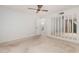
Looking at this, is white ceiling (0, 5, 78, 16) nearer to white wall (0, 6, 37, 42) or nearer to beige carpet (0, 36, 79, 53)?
white wall (0, 6, 37, 42)

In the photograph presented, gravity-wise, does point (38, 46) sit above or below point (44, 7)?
below

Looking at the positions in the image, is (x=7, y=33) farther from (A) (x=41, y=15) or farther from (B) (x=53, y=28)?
(B) (x=53, y=28)

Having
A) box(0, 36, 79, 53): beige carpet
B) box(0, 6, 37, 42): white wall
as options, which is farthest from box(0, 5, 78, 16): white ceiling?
box(0, 36, 79, 53): beige carpet

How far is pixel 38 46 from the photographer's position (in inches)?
65.0

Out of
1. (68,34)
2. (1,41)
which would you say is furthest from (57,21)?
(1,41)

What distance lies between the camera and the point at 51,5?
1.65 meters

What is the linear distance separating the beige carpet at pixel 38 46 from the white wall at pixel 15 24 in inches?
3.2

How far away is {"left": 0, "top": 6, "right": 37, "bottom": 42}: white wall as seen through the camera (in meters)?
1.64

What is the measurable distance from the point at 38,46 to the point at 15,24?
1.49ft

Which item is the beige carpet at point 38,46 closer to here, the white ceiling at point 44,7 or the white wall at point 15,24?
the white wall at point 15,24

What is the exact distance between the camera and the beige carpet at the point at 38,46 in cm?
163

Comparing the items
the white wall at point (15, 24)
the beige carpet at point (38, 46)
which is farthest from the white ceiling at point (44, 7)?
the beige carpet at point (38, 46)
